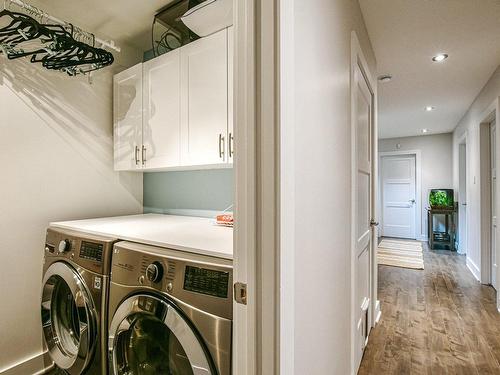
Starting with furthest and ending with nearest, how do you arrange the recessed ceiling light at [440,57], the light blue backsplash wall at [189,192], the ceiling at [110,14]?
1. the recessed ceiling light at [440,57]
2. the light blue backsplash wall at [189,192]
3. the ceiling at [110,14]

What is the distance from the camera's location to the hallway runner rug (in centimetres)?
434

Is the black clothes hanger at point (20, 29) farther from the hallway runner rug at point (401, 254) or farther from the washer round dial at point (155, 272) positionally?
the hallway runner rug at point (401, 254)

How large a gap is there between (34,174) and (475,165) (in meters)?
4.79

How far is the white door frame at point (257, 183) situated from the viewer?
2.30ft

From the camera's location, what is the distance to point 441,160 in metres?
5.97

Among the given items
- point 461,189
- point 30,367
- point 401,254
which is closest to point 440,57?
point 401,254

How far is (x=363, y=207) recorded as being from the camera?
1.97 meters

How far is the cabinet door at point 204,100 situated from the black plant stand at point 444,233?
556cm

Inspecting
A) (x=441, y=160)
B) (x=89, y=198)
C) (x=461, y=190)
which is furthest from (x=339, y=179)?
(x=441, y=160)

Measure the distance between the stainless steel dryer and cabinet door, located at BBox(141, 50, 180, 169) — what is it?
2.33 ft

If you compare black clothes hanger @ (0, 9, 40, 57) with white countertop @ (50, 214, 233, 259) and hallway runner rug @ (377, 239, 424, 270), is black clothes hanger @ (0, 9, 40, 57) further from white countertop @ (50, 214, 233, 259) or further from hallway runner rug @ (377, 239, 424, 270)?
hallway runner rug @ (377, 239, 424, 270)

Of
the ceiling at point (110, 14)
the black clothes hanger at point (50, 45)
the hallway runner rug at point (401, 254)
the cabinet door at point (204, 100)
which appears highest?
the ceiling at point (110, 14)

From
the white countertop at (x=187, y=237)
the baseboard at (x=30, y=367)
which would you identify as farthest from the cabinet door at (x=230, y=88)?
the baseboard at (x=30, y=367)

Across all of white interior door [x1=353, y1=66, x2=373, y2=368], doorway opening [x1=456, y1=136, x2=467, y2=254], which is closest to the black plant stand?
doorway opening [x1=456, y1=136, x2=467, y2=254]
